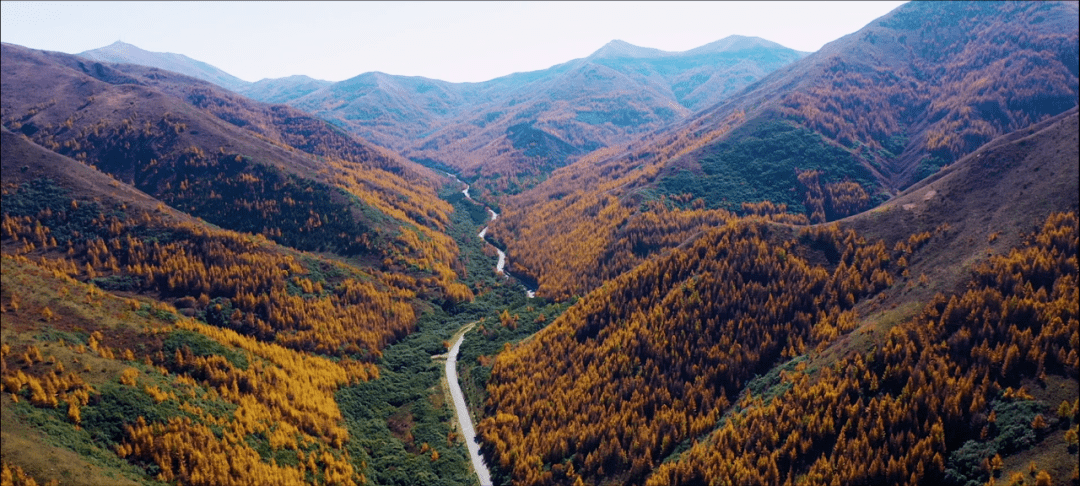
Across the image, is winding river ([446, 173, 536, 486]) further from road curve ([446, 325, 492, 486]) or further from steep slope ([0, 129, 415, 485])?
steep slope ([0, 129, 415, 485])

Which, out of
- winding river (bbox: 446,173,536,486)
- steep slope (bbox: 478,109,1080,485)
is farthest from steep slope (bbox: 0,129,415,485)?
steep slope (bbox: 478,109,1080,485)

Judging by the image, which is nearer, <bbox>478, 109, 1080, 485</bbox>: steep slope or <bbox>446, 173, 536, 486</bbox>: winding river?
<bbox>478, 109, 1080, 485</bbox>: steep slope

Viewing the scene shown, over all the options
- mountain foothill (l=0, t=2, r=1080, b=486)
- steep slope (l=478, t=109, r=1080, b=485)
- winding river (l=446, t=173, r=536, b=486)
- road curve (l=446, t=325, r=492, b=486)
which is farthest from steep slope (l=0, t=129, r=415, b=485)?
steep slope (l=478, t=109, r=1080, b=485)

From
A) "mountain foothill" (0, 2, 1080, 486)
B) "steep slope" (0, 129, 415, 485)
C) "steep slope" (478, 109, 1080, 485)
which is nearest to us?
"steep slope" (478, 109, 1080, 485)

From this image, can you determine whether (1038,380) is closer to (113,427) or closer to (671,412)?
(671,412)

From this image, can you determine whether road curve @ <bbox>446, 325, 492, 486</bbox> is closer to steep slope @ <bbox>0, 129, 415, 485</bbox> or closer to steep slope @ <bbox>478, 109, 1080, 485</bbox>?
steep slope @ <bbox>478, 109, 1080, 485</bbox>

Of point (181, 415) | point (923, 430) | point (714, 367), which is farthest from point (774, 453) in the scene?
point (181, 415)

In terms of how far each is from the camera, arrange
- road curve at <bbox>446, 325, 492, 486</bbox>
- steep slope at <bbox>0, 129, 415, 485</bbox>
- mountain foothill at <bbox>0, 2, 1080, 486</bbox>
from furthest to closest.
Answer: road curve at <bbox>446, 325, 492, 486</bbox>
steep slope at <bbox>0, 129, 415, 485</bbox>
mountain foothill at <bbox>0, 2, 1080, 486</bbox>

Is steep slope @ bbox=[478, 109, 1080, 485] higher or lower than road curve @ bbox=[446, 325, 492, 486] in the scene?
higher
